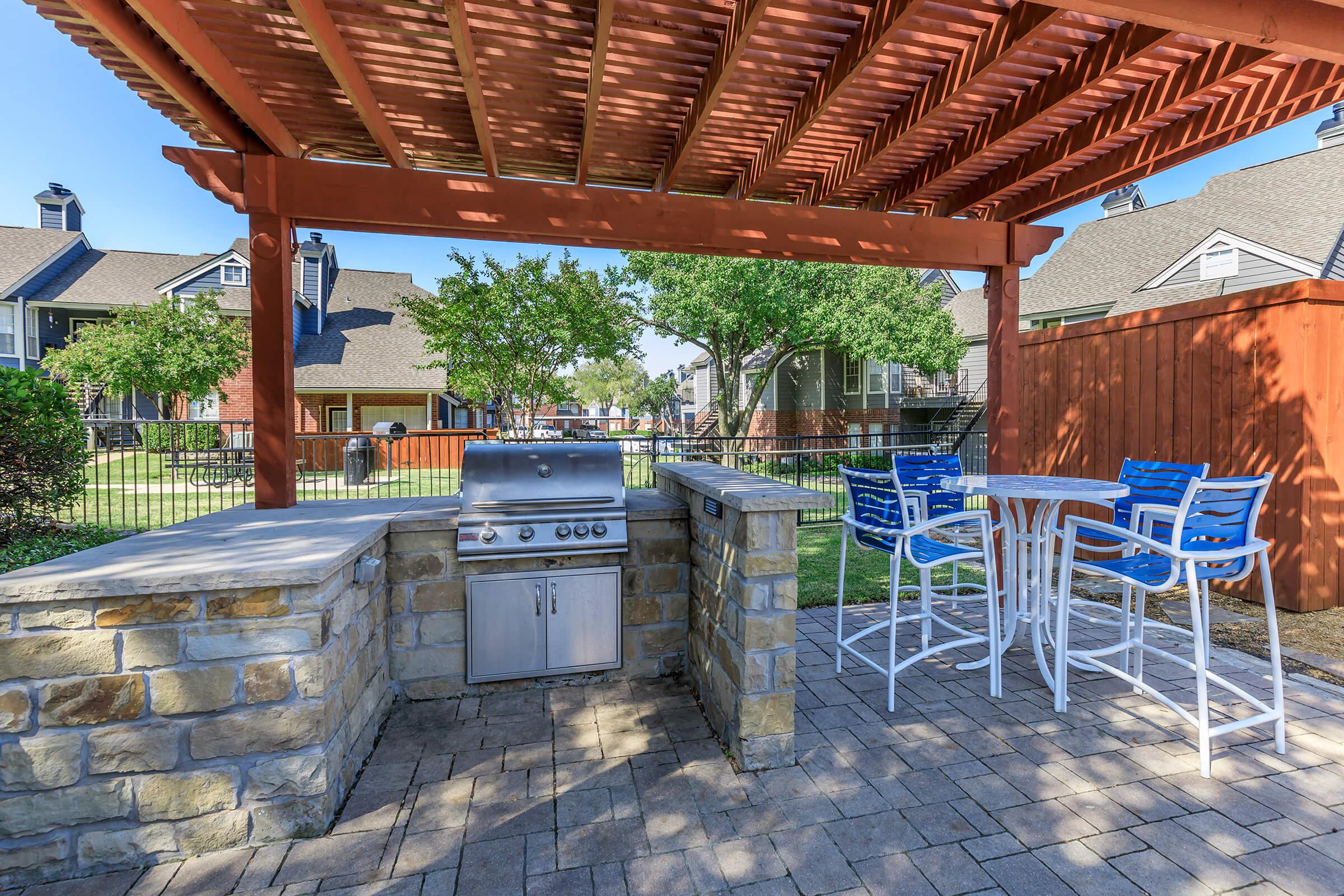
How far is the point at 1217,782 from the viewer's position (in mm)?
2186

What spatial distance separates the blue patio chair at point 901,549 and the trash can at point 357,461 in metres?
5.85

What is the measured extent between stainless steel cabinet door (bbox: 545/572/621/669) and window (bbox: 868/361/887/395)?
52.9ft

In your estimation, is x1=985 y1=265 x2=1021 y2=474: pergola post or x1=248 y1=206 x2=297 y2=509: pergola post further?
x1=985 y1=265 x2=1021 y2=474: pergola post

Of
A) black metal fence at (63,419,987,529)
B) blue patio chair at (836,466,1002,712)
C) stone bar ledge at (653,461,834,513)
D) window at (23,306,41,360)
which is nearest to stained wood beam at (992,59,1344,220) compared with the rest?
blue patio chair at (836,466,1002,712)

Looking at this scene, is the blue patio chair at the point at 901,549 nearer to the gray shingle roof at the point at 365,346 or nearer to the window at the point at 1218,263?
the gray shingle roof at the point at 365,346

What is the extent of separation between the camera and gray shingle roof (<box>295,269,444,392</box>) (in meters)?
15.0

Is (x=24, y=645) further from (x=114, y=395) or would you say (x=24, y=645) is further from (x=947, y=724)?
(x=114, y=395)

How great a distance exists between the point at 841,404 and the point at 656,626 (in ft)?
54.9

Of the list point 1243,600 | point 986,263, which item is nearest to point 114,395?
point 986,263

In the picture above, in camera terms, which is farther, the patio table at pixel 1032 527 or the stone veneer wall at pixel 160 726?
the patio table at pixel 1032 527

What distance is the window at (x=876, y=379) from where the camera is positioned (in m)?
17.5

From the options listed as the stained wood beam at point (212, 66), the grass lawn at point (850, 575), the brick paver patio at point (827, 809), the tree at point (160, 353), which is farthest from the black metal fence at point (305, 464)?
the stained wood beam at point (212, 66)

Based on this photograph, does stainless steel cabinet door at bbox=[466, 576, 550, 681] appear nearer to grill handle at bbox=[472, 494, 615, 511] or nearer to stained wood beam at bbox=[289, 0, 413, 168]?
grill handle at bbox=[472, 494, 615, 511]

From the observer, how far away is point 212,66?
2572mm
